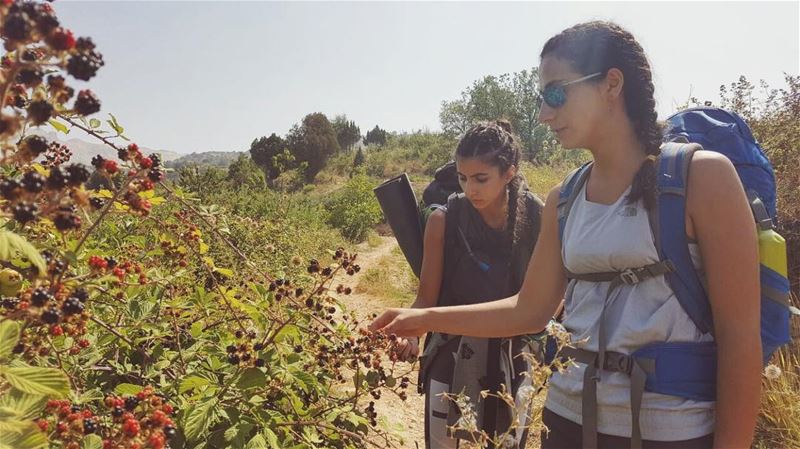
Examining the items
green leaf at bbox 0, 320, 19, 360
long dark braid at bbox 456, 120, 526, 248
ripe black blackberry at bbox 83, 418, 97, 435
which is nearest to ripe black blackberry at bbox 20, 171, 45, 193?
green leaf at bbox 0, 320, 19, 360

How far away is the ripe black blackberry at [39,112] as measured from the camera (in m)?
0.63

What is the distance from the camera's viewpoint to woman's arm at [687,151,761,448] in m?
1.16

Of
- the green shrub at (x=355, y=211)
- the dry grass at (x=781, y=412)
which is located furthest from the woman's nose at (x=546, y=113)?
the green shrub at (x=355, y=211)

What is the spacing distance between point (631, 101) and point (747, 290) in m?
0.55

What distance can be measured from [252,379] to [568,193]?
108 centimetres

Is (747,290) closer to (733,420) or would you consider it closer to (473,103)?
(733,420)

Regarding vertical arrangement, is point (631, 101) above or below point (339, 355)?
above

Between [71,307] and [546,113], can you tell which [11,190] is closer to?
[71,307]

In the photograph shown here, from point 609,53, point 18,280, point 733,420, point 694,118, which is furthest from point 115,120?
point 733,420

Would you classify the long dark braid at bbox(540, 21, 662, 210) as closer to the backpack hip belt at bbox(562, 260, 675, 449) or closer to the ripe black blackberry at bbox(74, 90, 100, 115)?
the backpack hip belt at bbox(562, 260, 675, 449)

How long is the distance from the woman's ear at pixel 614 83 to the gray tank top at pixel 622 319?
271 millimetres

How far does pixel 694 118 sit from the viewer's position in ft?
4.68

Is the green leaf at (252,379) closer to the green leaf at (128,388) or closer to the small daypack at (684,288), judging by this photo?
the green leaf at (128,388)

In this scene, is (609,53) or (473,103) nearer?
(609,53)
